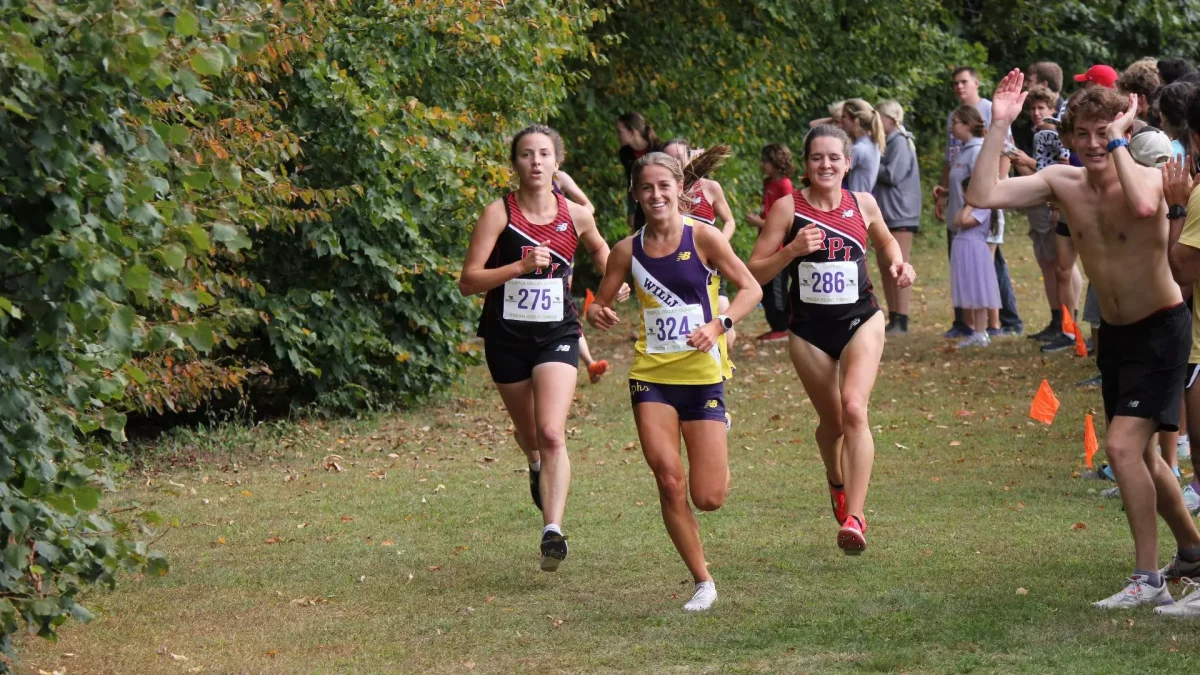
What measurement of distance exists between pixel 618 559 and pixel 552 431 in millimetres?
743

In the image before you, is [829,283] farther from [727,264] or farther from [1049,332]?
[1049,332]

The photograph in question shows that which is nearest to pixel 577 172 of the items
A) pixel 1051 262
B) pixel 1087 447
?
pixel 1051 262

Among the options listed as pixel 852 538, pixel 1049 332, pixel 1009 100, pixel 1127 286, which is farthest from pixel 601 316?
pixel 1049 332

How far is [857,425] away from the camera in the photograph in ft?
23.1

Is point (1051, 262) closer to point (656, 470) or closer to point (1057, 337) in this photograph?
point (1057, 337)

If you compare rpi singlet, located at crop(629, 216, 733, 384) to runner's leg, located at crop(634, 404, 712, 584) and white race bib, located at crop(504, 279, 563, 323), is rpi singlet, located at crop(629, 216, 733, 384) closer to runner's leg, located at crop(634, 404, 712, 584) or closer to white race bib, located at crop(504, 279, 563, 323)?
runner's leg, located at crop(634, 404, 712, 584)

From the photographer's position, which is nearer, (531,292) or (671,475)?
(671,475)

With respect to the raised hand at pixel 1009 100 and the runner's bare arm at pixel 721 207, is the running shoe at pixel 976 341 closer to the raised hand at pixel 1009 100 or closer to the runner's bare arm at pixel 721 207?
the runner's bare arm at pixel 721 207

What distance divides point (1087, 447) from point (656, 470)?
3.82 meters

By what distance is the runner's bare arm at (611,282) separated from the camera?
6809mm

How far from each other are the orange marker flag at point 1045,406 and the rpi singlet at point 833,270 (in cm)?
297

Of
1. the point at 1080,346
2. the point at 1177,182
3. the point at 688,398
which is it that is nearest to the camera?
the point at 1177,182

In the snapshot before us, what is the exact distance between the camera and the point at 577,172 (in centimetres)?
1867

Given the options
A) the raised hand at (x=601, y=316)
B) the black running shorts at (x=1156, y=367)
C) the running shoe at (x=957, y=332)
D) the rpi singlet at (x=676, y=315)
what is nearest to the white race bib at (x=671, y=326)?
the rpi singlet at (x=676, y=315)
